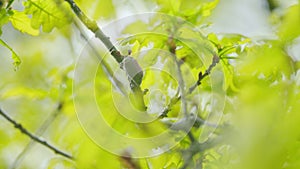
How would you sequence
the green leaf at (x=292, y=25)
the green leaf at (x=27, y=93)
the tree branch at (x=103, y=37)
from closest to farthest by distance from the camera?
the green leaf at (x=292, y=25) < the tree branch at (x=103, y=37) < the green leaf at (x=27, y=93)

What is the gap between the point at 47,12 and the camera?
63cm

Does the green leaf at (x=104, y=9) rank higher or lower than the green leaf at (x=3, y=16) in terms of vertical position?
lower

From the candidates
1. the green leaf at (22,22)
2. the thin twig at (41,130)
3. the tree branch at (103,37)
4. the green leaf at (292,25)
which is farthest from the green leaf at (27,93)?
the green leaf at (292,25)

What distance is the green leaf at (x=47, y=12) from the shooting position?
621 mm

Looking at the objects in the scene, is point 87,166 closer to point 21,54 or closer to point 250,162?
point 250,162

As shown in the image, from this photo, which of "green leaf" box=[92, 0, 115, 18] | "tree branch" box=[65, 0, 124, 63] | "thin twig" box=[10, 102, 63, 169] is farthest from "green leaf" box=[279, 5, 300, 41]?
"thin twig" box=[10, 102, 63, 169]

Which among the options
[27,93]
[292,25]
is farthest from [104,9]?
[292,25]

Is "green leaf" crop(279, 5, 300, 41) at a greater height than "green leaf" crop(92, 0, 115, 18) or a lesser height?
greater

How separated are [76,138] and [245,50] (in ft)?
0.86

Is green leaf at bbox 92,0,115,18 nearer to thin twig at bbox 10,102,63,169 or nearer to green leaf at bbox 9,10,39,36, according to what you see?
green leaf at bbox 9,10,39,36

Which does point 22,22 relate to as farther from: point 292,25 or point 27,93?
point 292,25

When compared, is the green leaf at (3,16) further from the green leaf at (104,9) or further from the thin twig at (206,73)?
the thin twig at (206,73)

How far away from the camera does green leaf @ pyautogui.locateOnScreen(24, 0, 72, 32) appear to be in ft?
2.04

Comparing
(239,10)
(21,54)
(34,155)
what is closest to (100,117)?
(239,10)
